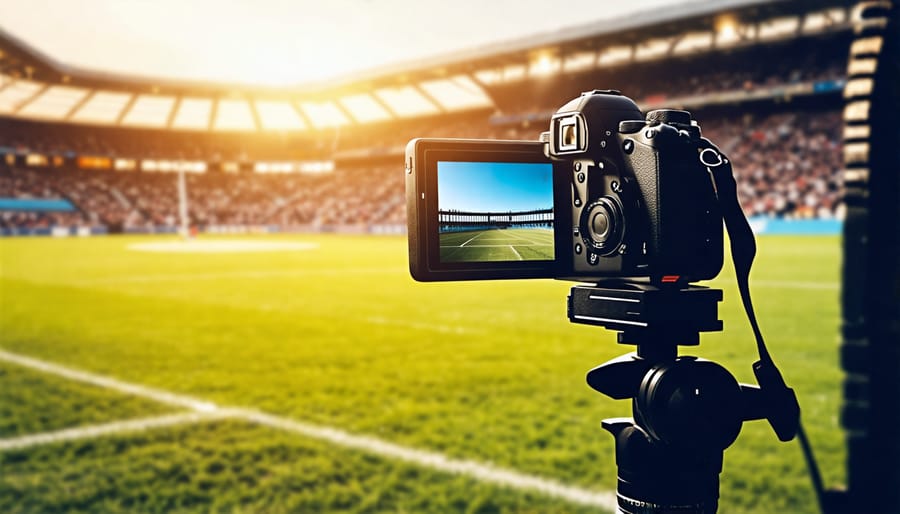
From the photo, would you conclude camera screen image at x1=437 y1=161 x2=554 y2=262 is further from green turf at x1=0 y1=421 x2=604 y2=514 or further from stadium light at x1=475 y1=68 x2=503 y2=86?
stadium light at x1=475 y1=68 x2=503 y2=86

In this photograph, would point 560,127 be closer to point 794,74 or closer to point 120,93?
point 794,74

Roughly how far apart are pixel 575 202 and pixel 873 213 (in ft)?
3.80

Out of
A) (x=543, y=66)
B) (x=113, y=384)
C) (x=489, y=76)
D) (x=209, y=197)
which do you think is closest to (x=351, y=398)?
(x=113, y=384)

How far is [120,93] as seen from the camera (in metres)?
52.5

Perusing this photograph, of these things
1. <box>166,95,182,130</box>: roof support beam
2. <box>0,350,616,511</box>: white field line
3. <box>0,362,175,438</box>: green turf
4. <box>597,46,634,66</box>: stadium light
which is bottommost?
<box>0,350,616,511</box>: white field line

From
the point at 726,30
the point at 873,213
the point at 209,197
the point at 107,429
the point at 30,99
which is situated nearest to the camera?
the point at 873,213

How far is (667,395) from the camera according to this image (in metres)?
1.24

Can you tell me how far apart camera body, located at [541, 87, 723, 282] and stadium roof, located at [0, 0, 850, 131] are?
83.2ft

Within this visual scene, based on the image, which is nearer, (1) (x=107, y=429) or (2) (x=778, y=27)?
(1) (x=107, y=429)

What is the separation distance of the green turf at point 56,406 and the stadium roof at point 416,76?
24174mm

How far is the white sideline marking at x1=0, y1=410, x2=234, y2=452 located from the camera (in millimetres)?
4395

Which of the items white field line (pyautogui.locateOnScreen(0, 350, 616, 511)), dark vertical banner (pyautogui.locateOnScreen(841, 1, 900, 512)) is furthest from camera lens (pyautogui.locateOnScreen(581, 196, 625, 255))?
white field line (pyautogui.locateOnScreen(0, 350, 616, 511))

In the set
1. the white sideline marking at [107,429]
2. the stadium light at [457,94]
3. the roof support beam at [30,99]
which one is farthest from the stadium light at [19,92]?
the white sideline marking at [107,429]

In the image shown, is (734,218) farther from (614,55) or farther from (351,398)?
(614,55)
